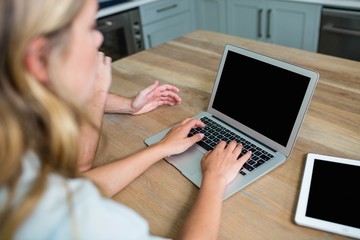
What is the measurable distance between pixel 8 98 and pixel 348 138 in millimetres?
791

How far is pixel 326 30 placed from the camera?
2.19 meters

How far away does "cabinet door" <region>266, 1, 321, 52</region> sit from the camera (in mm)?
2264

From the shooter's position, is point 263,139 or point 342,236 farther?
point 263,139

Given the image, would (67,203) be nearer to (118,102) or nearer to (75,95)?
(75,95)

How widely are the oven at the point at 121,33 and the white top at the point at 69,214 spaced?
6.57 feet

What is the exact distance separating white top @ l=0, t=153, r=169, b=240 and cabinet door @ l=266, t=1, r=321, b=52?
2.17 meters

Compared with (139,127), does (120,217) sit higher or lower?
higher

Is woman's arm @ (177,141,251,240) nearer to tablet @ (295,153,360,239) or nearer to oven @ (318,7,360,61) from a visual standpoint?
tablet @ (295,153,360,239)

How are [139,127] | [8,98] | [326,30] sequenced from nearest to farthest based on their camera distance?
1. [8,98]
2. [139,127]
3. [326,30]

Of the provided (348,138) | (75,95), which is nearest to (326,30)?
(348,138)

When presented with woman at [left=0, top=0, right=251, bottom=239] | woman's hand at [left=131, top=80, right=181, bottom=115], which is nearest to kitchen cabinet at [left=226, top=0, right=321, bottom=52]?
woman's hand at [left=131, top=80, right=181, bottom=115]

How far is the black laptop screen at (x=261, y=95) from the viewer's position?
2.60ft

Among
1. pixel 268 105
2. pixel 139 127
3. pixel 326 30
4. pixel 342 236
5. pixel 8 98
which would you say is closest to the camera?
pixel 8 98

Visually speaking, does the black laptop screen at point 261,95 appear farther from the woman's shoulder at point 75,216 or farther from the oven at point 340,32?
the oven at point 340,32
